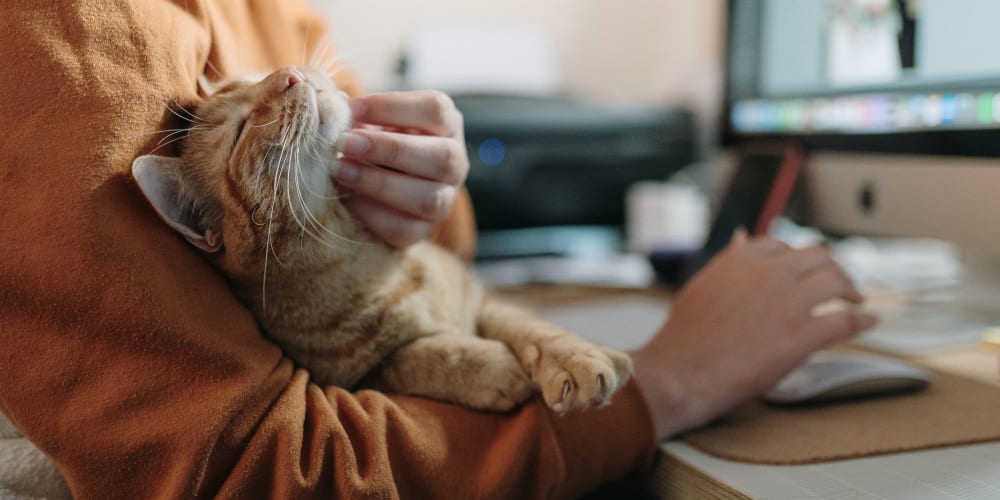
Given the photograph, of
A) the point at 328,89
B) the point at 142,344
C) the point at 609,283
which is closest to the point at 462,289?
the point at 328,89

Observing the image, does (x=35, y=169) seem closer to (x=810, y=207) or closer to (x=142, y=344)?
(x=142, y=344)

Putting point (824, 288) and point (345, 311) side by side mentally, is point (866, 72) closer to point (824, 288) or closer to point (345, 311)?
point (824, 288)

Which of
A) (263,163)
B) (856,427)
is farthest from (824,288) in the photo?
(263,163)

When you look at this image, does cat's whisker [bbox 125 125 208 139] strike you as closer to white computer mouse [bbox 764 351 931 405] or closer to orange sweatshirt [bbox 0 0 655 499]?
orange sweatshirt [bbox 0 0 655 499]

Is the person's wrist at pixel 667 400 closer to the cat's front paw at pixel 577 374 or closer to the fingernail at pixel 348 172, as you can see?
the cat's front paw at pixel 577 374

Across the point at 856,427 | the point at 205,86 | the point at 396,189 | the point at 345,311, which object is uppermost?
the point at 205,86

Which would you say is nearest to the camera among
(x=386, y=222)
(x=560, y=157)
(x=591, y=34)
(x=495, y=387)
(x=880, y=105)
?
(x=495, y=387)

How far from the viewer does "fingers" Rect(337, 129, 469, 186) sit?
0.62 metres

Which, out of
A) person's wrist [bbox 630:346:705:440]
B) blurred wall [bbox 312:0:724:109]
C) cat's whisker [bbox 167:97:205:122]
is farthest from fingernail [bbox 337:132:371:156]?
blurred wall [bbox 312:0:724:109]

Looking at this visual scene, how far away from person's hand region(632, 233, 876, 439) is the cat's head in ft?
1.06

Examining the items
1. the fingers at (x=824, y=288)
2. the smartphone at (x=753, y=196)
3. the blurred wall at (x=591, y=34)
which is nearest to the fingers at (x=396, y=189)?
the fingers at (x=824, y=288)

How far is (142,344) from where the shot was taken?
0.48m

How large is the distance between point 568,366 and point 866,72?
0.66 metres

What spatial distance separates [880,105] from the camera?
3.07 ft
